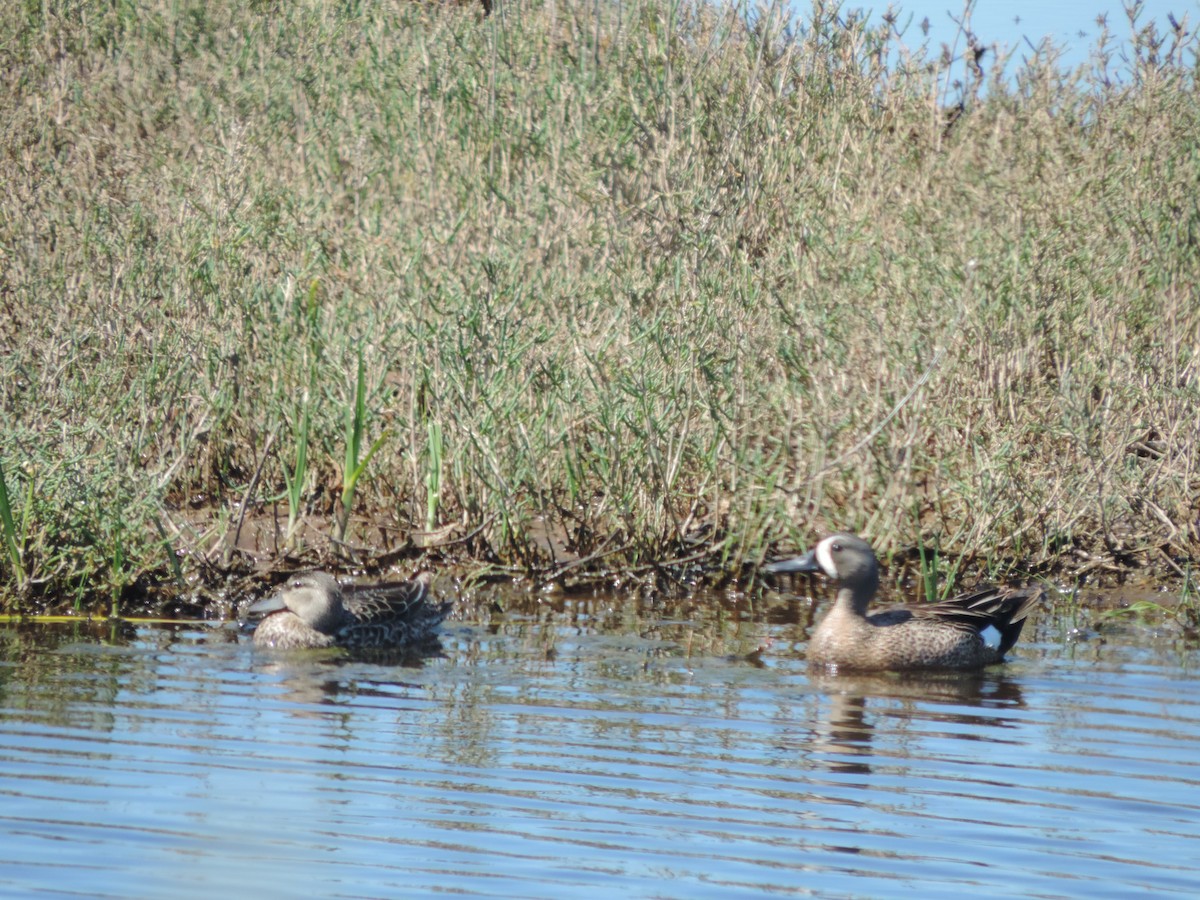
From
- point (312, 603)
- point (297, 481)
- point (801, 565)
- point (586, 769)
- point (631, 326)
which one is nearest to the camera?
point (586, 769)

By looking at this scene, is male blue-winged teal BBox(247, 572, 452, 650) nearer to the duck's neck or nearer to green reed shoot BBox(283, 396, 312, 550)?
green reed shoot BBox(283, 396, 312, 550)

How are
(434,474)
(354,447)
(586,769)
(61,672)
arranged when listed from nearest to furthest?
1. (586,769)
2. (61,672)
3. (354,447)
4. (434,474)

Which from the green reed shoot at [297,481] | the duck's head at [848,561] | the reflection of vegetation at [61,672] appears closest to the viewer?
the reflection of vegetation at [61,672]

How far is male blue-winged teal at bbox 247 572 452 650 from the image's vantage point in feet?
27.1

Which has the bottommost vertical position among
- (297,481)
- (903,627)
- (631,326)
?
(903,627)

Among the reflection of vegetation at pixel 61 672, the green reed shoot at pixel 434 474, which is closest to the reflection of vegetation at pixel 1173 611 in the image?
the green reed shoot at pixel 434 474

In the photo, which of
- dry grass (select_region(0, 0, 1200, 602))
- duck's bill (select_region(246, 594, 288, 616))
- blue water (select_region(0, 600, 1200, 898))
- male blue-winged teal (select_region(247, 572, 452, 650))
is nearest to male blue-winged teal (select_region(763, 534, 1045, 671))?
blue water (select_region(0, 600, 1200, 898))

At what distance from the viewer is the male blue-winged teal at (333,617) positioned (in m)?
8.25

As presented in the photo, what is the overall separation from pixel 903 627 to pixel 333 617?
2.67 metres

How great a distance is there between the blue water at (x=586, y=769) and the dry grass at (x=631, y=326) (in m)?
1.08

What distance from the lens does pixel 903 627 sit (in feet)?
27.8

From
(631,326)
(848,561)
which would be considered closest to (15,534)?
(631,326)

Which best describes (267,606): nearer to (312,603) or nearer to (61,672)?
(312,603)

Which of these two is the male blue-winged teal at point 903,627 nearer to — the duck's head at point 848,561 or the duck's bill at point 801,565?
the duck's head at point 848,561
